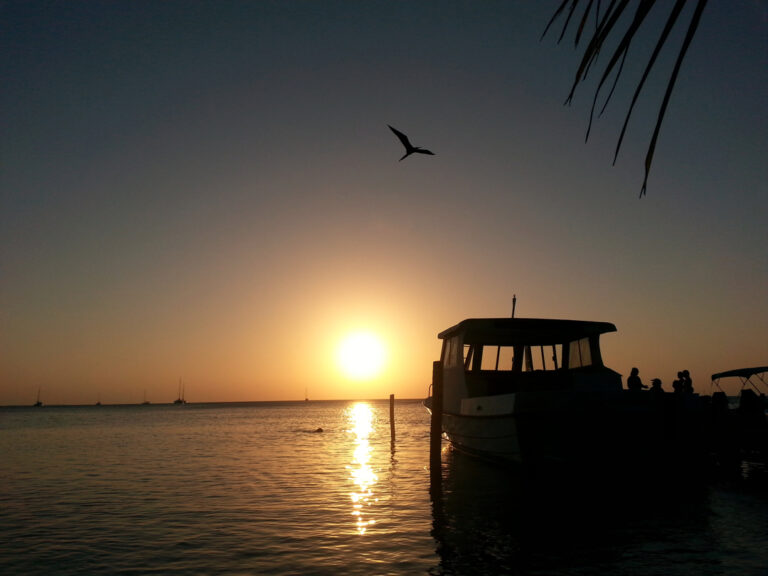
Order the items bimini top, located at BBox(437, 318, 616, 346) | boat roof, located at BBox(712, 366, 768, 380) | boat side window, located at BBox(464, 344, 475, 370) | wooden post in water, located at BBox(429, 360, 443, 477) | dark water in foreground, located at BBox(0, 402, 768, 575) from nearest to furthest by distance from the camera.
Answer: dark water in foreground, located at BBox(0, 402, 768, 575) < wooden post in water, located at BBox(429, 360, 443, 477) < bimini top, located at BBox(437, 318, 616, 346) < boat side window, located at BBox(464, 344, 475, 370) < boat roof, located at BBox(712, 366, 768, 380)

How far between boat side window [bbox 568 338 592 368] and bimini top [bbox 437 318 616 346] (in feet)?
0.60

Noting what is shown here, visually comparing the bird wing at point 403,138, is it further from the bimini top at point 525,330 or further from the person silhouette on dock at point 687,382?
the person silhouette on dock at point 687,382

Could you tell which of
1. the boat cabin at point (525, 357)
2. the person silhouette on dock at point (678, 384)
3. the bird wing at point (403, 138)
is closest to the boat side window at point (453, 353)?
the boat cabin at point (525, 357)

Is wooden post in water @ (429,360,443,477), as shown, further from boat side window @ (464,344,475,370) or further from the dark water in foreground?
boat side window @ (464,344,475,370)

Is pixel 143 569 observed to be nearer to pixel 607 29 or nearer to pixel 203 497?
pixel 203 497

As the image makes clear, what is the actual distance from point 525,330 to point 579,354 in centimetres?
187

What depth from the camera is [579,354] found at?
1853 centimetres

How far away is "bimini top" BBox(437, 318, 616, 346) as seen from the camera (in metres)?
17.9

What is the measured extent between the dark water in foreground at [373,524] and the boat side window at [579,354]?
4.10m

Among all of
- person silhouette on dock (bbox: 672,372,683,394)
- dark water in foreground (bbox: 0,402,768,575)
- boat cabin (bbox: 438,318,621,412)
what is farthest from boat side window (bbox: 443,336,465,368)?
person silhouette on dock (bbox: 672,372,683,394)

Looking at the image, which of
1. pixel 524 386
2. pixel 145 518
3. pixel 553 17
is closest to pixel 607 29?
pixel 553 17

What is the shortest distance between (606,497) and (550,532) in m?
3.80

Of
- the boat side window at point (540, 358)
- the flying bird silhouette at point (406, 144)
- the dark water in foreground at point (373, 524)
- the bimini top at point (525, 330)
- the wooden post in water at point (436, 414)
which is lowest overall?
the dark water in foreground at point (373, 524)

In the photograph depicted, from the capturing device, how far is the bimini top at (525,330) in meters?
17.9
